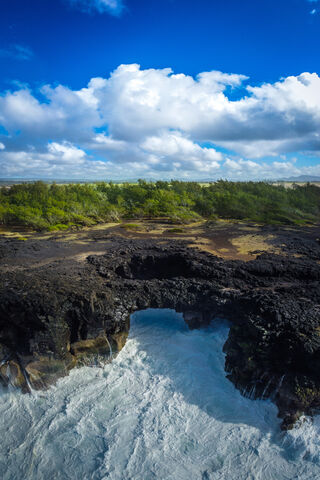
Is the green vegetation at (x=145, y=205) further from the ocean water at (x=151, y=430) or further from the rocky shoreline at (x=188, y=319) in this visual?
the ocean water at (x=151, y=430)

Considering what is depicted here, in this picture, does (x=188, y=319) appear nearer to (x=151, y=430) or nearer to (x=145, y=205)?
(x=151, y=430)

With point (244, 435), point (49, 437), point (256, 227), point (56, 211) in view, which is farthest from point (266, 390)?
point (56, 211)

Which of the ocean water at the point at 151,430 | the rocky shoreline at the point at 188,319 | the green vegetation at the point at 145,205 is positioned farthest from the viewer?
the green vegetation at the point at 145,205

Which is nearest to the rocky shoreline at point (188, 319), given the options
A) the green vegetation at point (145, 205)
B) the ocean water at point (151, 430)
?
the ocean water at point (151, 430)

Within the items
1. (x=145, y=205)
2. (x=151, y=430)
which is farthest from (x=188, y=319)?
(x=145, y=205)

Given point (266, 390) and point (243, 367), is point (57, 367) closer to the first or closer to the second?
point (243, 367)

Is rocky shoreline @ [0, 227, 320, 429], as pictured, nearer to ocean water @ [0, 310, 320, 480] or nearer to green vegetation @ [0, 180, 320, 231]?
ocean water @ [0, 310, 320, 480]

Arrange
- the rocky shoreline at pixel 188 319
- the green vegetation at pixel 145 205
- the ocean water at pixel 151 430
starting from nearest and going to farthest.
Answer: the ocean water at pixel 151 430
the rocky shoreline at pixel 188 319
the green vegetation at pixel 145 205

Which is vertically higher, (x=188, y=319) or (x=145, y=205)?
(x=145, y=205)
